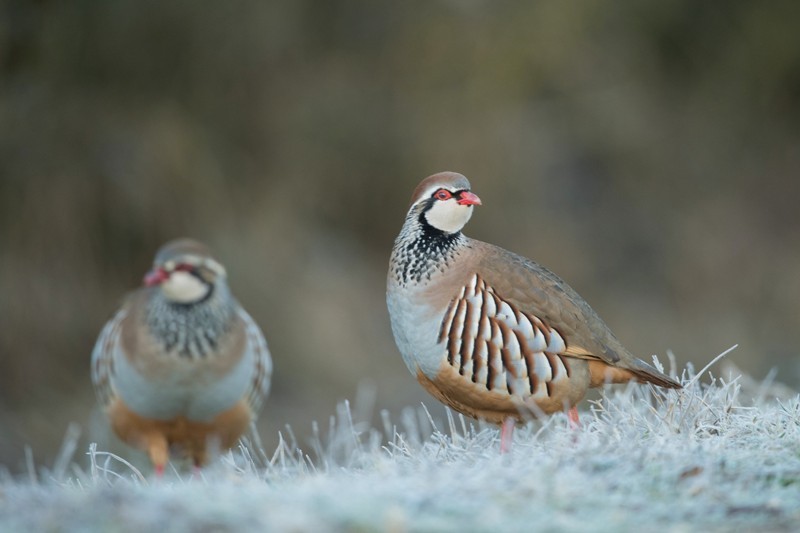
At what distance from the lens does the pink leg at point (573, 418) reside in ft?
16.0

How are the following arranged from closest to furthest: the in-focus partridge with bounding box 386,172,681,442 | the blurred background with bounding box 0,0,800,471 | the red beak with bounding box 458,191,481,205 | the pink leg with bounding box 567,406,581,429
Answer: the pink leg with bounding box 567,406,581,429 < the in-focus partridge with bounding box 386,172,681,442 < the red beak with bounding box 458,191,481,205 < the blurred background with bounding box 0,0,800,471

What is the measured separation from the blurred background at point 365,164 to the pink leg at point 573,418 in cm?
525

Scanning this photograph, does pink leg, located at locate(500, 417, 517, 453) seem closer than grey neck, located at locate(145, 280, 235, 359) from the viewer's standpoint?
Yes

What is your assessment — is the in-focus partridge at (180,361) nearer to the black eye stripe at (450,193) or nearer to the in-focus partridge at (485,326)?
the in-focus partridge at (485,326)

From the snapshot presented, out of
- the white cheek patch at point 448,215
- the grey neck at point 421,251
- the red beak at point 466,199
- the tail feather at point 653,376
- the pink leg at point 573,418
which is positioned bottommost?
the pink leg at point 573,418

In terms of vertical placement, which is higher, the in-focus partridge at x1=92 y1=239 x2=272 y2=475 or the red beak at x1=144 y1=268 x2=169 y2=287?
the red beak at x1=144 y1=268 x2=169 y2=287

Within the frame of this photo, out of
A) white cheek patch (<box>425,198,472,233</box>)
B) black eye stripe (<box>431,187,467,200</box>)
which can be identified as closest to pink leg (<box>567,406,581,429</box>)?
white cheek patch (<box>425,198,472,233</box>)

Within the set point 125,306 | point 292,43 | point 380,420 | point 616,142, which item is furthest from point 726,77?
point 125,306

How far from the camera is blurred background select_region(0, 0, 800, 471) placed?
37.7 ft

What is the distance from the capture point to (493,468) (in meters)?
3.84

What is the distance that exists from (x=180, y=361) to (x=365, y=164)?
348 inches

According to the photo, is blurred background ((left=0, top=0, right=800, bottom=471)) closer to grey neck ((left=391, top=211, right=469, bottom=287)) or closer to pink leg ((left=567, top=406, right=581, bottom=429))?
grey neck ((left=391, top=211, right=469, bottom=287))

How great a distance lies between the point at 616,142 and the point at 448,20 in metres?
2.88

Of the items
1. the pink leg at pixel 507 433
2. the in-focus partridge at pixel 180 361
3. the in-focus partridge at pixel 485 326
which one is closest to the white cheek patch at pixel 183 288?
the in-focus partridge at pixel 180 361
